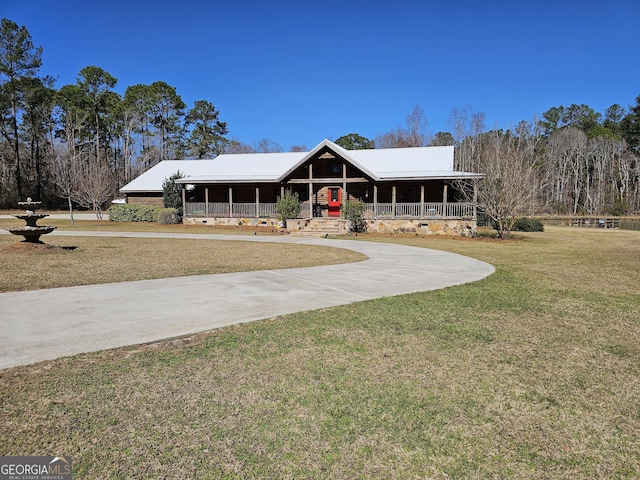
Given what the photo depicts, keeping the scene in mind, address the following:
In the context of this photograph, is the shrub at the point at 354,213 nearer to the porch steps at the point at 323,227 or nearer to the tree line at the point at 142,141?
the porch steps at the point at 323,227

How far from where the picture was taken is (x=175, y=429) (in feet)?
9.95

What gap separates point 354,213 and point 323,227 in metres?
2.15

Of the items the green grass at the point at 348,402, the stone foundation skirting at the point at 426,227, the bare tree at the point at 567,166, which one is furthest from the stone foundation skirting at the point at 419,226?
the bare tree at the point at 567,166

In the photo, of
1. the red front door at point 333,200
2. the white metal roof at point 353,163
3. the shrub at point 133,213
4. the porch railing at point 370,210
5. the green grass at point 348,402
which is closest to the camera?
the green grass at point 348,402

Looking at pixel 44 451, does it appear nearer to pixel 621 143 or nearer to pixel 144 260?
pixel 144 260

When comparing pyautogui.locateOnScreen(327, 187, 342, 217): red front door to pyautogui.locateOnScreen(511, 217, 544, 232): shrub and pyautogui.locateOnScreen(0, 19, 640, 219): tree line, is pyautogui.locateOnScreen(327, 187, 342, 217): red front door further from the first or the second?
pyautogui.locateOnScreen(0, 19, 640, 219): tree line

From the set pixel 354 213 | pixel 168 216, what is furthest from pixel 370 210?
pixel 168 216

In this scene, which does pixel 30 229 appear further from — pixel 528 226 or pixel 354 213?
pixel 528 226

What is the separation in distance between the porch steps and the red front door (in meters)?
3.15

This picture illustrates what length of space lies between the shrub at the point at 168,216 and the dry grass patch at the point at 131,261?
47.2 feet

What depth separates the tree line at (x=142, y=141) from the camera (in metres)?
49.0

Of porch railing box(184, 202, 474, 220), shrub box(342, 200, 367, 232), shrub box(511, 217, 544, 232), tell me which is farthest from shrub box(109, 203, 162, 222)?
shrub box(511, 217, 544, 232)

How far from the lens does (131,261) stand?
1180cm

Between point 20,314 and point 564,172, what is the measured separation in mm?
65646
